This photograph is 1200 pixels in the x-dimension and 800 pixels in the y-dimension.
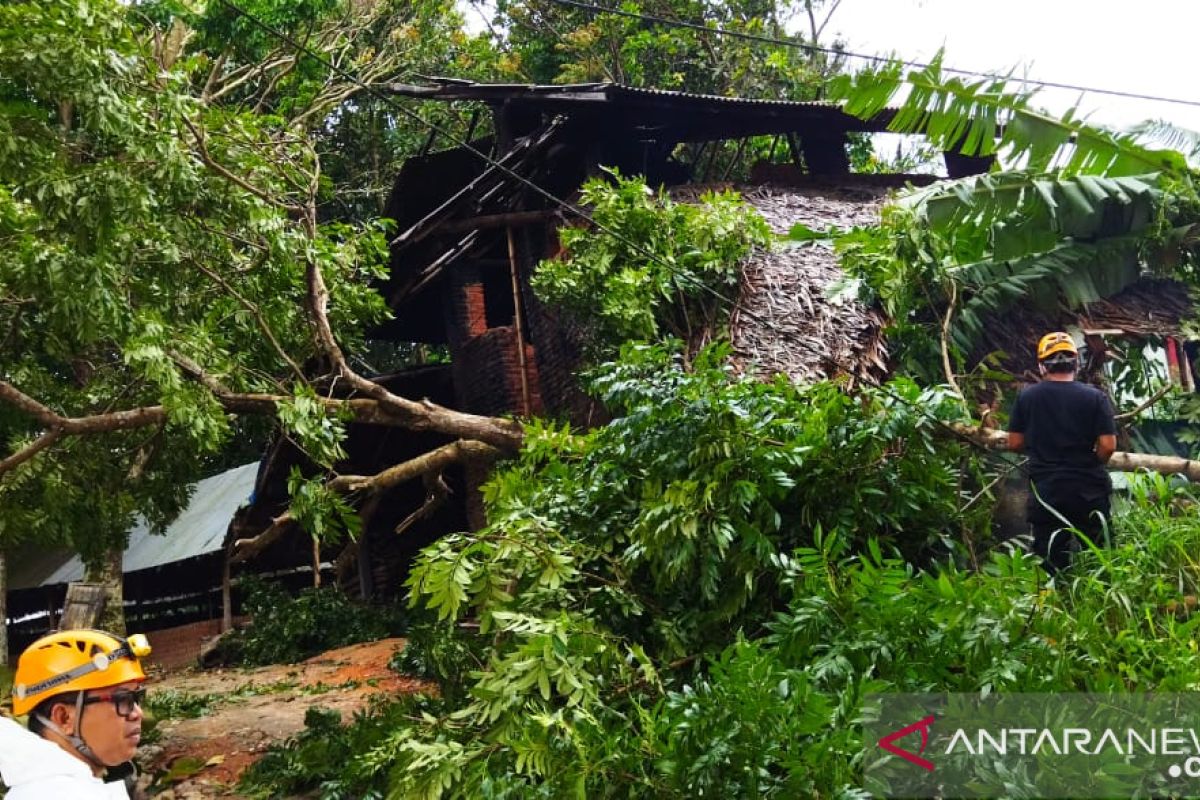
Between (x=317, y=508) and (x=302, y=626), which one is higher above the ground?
(x=317, y=508)

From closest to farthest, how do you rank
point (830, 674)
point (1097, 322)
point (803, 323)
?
1. point (830, 674)
2. point (1097, 322)
3. point (803, 323)

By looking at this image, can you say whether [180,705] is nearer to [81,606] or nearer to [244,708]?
[244,708]

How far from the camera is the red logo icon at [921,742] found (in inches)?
151

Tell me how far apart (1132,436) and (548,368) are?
19.3ft

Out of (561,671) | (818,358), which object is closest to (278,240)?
(818,358)

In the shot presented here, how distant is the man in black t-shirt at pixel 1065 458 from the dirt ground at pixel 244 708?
6.29m

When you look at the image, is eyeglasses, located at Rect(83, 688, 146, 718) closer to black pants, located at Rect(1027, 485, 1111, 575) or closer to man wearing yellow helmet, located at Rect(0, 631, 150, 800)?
man wearing yellow helmet, located at Rect(0, 631, 150, 800)

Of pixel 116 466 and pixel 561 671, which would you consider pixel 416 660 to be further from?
pixel 561 671

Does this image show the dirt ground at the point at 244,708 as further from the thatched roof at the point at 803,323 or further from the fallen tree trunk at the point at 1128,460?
the fallen tree trunk at the point at 1128,460

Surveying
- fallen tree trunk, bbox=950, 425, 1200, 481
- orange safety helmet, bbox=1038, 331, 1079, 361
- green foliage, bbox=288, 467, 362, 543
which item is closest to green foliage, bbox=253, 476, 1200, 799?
orange safety helmet, bbox=1038, 331, 1079, 361

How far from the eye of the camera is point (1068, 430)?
18.0 ft

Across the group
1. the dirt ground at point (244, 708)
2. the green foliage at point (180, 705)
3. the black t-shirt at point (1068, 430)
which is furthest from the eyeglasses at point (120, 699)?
the green foliage at point (180, 705)

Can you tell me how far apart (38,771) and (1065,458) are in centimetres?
491

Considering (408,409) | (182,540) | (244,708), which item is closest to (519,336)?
(408,409)
